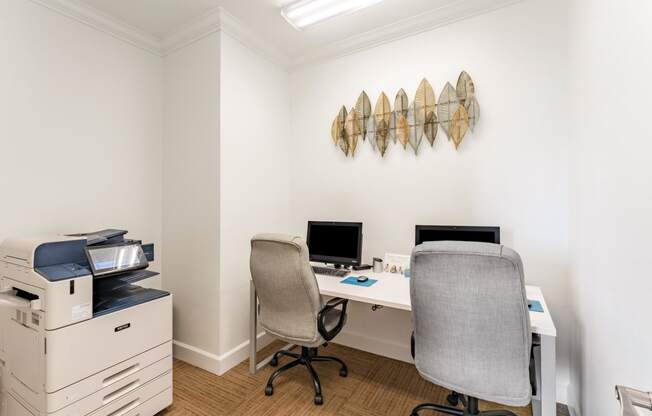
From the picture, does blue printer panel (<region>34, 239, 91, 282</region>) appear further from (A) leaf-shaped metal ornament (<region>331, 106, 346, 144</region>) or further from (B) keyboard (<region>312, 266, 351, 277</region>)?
(A) leaf-shaped metal ornament (<region>331, 106, 346, 144</region>)

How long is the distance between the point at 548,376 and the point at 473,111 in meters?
1.77

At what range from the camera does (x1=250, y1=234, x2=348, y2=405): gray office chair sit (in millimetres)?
1861

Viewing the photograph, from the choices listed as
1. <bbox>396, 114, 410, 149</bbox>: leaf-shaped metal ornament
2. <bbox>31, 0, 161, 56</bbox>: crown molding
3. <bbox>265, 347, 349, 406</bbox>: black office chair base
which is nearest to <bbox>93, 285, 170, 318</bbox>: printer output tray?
<bbox>265, 347, 349, 406</bbox>: black office chair base

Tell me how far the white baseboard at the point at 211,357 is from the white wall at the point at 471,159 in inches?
38.1

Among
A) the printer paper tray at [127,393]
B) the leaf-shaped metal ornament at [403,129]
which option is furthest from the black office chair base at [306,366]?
the leaf-shaped metal ornament at [403,129]

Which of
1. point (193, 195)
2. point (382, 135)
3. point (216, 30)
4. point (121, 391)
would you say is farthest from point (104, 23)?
point (121, 391)

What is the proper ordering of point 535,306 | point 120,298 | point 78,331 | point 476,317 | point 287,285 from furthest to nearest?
1. point 287,285
2. point 120,298
3. point 535,306
4. point 78,331
5. point 476,317

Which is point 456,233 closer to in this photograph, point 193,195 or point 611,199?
point 611,199

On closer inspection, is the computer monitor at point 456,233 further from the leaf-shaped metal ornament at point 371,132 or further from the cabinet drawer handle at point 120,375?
the cabinet drawer handle at point 120,375

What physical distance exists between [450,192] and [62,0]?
3.22m

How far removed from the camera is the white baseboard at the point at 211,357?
2.35 meters

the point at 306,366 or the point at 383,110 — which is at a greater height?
the point at 383,110

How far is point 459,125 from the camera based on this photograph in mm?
2279

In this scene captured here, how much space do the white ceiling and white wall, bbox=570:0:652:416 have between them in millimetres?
1133
